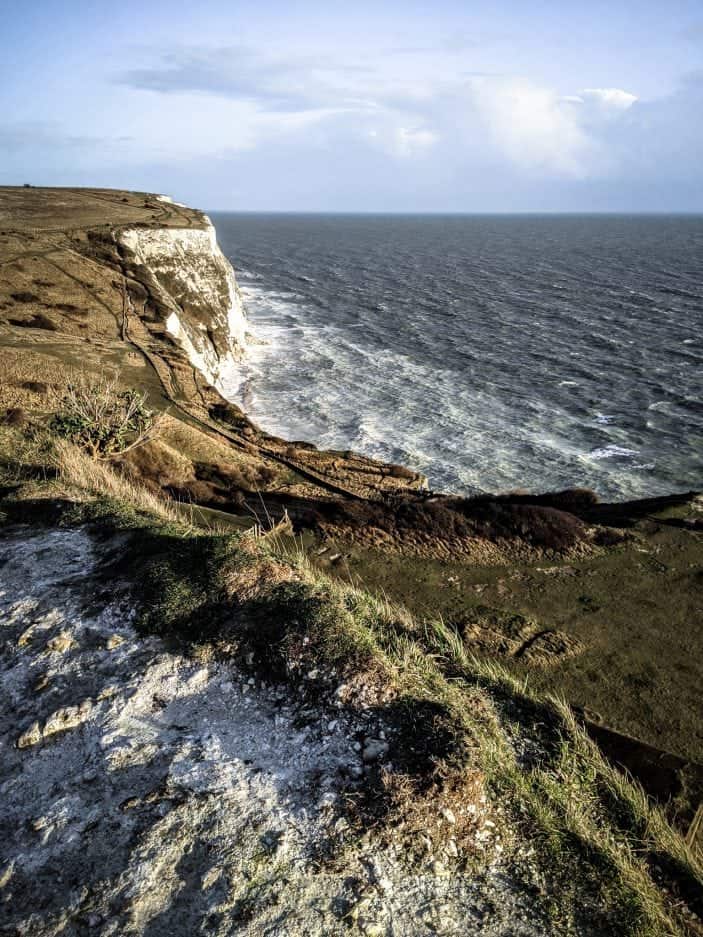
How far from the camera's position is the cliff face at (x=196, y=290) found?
39344mm

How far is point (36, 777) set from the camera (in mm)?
5734

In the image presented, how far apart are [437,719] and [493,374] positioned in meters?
36.3

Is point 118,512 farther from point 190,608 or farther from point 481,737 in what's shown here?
point 481,737

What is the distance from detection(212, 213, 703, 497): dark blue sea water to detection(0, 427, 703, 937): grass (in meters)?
17.2

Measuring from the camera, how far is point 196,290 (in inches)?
1718

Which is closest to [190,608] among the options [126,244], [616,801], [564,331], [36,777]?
[36,777]

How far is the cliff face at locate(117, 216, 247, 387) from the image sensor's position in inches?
1549

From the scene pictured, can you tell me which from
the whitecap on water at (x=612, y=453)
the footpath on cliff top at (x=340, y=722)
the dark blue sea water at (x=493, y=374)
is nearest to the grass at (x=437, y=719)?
the footpath on cliff top at (x=340, y=722)

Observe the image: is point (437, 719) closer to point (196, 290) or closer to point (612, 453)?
point (612, 453)

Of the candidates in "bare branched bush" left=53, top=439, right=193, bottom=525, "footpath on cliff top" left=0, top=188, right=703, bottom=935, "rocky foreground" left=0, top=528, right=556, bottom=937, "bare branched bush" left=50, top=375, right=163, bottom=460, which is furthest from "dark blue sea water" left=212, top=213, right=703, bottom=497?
"rocky foreground" left=0, top=528, right=556, bottom=937

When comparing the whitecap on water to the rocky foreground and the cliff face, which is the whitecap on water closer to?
the cliff face

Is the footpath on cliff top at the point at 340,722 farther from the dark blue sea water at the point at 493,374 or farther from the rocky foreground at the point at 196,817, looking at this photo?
the dark blue sea water at the point at 493,374

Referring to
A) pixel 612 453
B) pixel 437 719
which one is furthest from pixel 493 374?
pixel 437 719

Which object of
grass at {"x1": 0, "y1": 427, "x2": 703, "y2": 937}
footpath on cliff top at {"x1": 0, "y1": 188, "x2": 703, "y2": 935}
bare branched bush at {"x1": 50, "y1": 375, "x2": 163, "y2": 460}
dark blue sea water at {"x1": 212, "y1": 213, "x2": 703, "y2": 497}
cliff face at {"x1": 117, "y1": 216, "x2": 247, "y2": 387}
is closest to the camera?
footpath on cliff top at {"x1": 0, "y1": 188, "x2": 703, "y2": 935}
